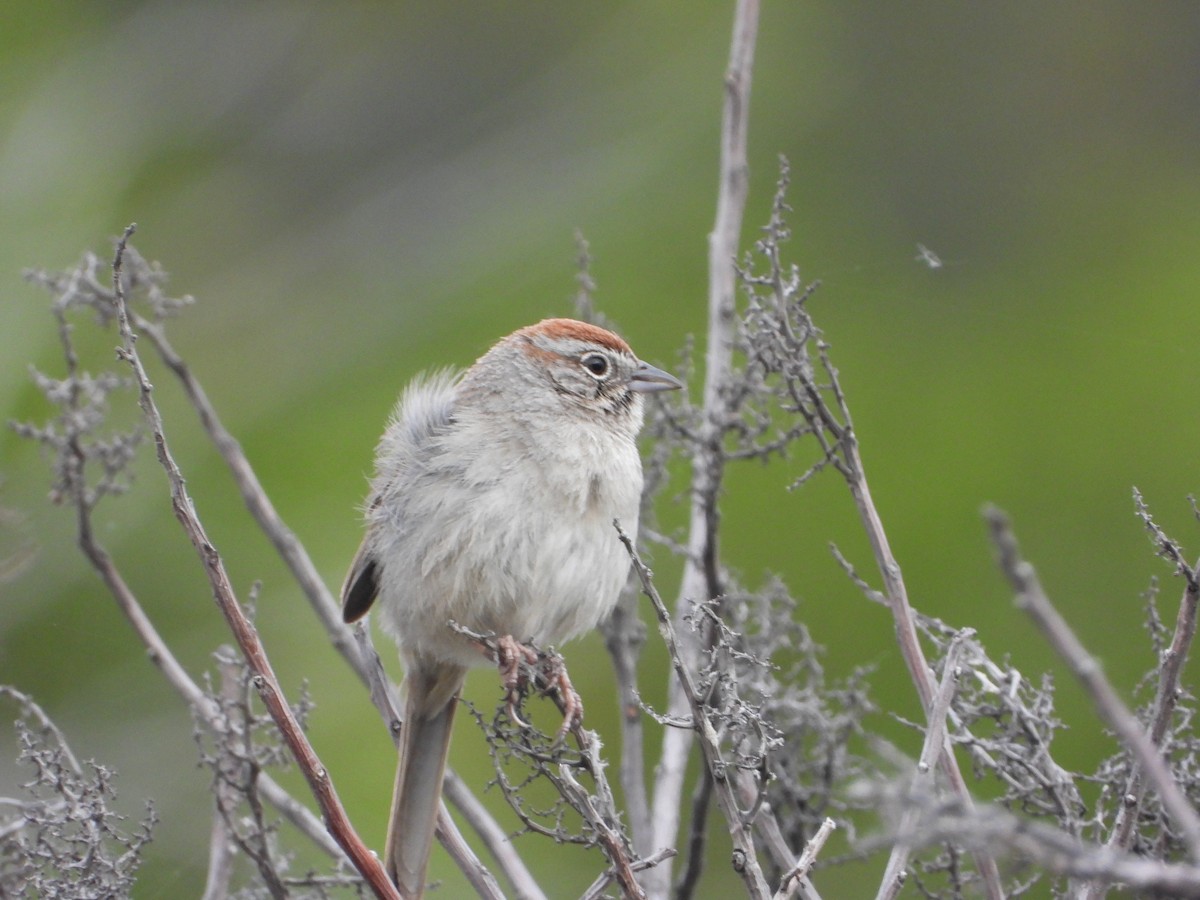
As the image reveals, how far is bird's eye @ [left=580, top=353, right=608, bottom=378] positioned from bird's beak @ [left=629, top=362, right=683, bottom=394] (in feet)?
0.28

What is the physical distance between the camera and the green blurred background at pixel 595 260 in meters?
5.43

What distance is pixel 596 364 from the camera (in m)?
3.90

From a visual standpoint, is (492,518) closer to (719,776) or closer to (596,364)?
(596,364)

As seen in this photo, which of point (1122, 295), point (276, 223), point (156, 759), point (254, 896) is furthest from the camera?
point (276, 223)

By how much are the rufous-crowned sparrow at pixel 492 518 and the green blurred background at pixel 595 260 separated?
1.00 meters

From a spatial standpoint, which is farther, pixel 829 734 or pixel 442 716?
pixel 442 716

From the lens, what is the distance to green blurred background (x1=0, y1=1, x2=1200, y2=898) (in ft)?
17.8

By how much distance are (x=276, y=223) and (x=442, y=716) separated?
5432mm

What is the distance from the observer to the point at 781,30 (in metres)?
8.03

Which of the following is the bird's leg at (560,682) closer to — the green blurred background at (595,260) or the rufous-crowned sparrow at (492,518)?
the rufous-crowned sparrow at (492,518)

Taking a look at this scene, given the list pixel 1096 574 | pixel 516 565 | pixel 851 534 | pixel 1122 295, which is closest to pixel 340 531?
pixel 851 534

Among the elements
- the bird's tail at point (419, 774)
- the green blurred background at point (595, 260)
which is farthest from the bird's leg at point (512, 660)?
the green blurred background at point (595, 260)

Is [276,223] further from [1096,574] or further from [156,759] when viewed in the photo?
[1096,574]

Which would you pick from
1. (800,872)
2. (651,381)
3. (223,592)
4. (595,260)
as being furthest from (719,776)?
(595,260)
